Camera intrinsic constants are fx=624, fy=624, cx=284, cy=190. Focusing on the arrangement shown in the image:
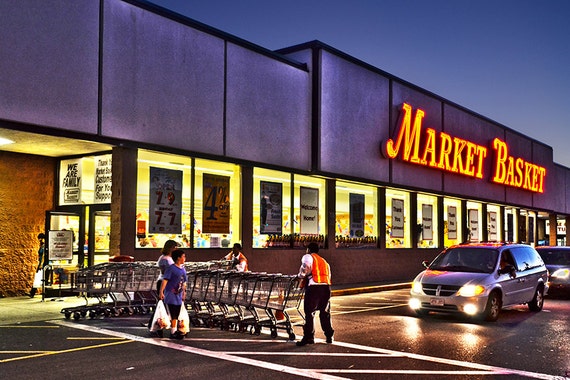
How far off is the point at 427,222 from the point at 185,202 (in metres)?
16.3

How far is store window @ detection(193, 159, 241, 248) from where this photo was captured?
18734mm

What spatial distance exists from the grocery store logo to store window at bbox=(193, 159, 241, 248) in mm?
9030

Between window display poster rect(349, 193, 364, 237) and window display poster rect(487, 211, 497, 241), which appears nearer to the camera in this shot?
window display poster rect(349, 193, 364, 237)

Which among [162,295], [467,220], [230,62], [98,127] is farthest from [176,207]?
[467,220]

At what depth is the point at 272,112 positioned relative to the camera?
2116 centimetres

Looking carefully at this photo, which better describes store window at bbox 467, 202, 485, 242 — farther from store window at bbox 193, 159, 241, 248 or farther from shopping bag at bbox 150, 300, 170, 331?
shopping bag at bbox 150, 300, 170, 331

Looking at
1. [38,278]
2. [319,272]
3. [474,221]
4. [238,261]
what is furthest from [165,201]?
[474,221]

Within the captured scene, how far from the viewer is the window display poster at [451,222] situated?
3300 centimetres

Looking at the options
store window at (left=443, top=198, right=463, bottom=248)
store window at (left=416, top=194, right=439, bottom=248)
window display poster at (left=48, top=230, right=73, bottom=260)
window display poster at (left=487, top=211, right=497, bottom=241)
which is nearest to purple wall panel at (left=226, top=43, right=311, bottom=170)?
window display poster at (left=48, top=230, right=73, bottom=260)

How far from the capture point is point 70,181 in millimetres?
18125

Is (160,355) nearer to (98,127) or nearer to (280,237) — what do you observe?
(98,127)

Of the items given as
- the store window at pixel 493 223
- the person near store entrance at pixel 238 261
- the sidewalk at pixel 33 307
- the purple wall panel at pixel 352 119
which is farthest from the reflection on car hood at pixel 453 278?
the store window at pixel 493 223

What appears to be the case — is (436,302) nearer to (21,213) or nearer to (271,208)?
(271,208)

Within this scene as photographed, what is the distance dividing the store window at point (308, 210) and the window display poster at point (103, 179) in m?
7.32
